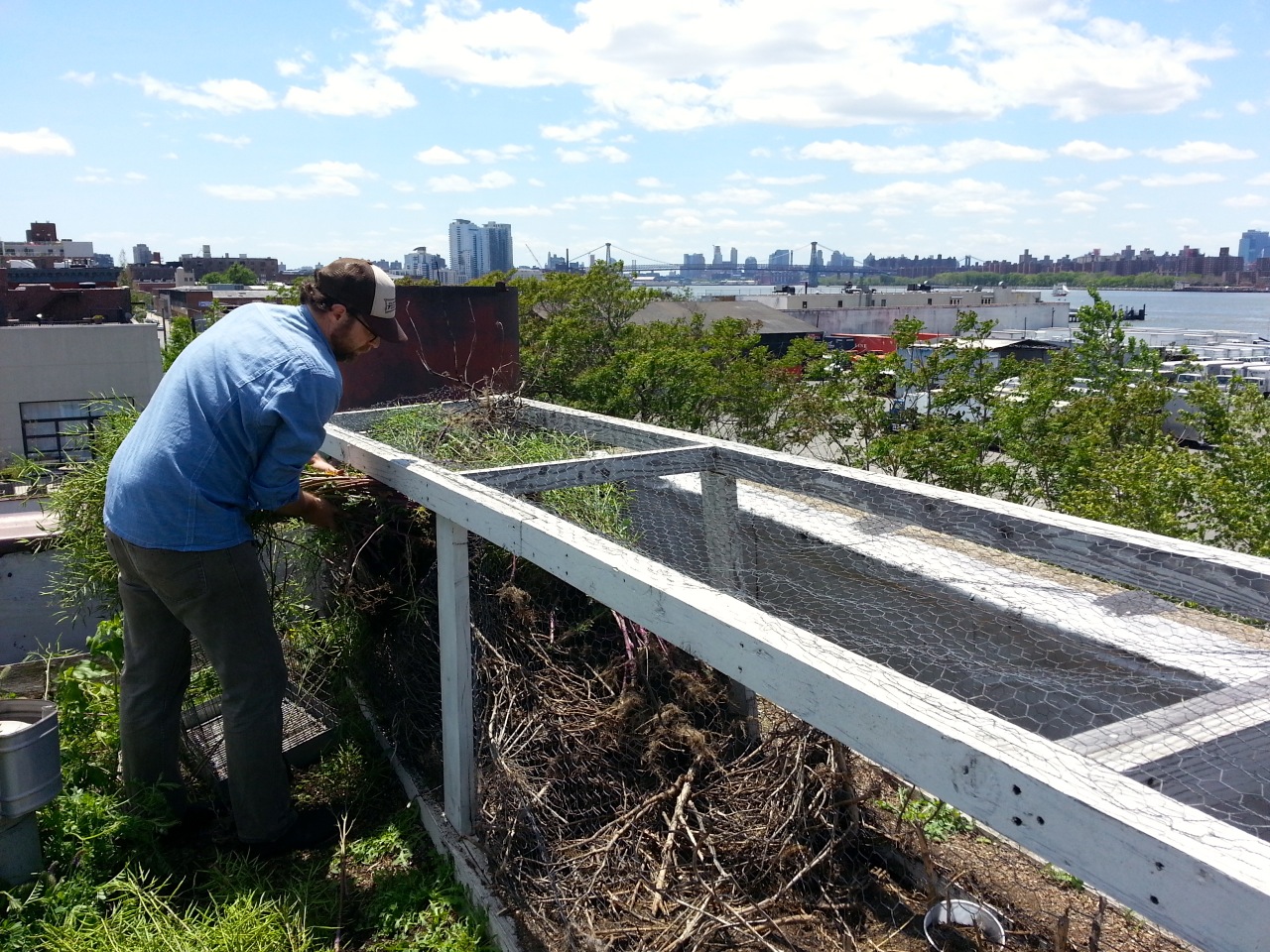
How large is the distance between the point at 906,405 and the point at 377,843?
584 cm

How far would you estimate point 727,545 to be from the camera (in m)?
3.48

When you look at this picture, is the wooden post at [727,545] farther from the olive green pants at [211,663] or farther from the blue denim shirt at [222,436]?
the olive green pants at [211,663]

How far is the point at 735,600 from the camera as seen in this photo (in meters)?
1.80

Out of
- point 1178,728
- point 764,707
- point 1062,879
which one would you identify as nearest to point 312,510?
point 764,707

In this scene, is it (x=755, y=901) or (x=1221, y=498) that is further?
(x=1221, y=498)

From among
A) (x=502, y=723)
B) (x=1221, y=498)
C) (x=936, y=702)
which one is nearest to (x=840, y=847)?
(x=502, y=723)

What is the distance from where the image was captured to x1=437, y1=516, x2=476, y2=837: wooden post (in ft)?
9.54

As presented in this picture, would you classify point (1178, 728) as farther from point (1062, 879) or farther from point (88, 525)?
point (88, 525)

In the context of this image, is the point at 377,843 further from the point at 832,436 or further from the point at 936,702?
the point at 832,436

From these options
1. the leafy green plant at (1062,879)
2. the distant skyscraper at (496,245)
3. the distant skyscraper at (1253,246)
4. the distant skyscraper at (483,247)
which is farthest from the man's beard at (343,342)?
the distant skyscraper at (1253,246)

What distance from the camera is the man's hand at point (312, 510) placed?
3123 mm

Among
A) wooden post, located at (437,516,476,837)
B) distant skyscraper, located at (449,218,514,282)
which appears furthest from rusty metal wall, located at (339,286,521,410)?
distant skyscraper, located at (449,218,514,282)

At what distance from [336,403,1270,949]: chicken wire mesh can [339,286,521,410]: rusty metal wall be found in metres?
2.27

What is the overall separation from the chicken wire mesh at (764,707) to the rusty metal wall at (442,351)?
2.27 meters
